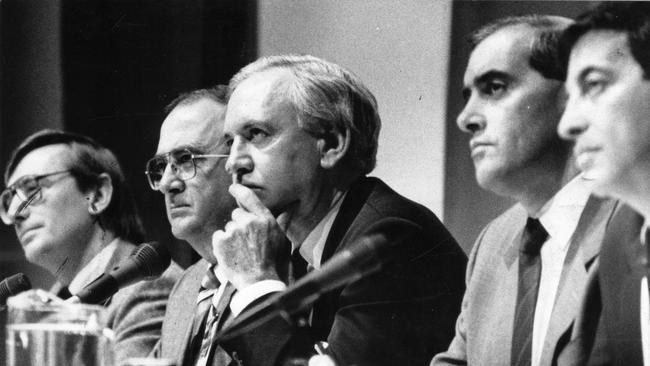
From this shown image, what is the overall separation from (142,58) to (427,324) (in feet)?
4.55

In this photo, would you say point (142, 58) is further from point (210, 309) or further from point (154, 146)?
point (210, 309)

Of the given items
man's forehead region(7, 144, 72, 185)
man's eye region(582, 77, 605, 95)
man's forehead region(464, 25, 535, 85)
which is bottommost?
man's forehead region(7, 144, 72, 185)

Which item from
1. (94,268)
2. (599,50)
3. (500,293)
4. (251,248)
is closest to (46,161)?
(94,268)

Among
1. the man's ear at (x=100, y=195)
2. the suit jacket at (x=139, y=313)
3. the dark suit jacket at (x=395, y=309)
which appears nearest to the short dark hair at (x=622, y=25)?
the dark suit jacket at (x=395, y=309)

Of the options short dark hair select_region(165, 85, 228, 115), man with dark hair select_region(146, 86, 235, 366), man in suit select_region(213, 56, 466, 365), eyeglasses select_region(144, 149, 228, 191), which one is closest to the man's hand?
man in suit select_region(213, 56, 466, 365)

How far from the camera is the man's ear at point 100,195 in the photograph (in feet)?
12.5

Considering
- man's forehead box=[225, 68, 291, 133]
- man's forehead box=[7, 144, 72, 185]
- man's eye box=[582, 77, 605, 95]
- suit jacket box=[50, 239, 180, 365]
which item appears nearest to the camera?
man's eye box=[582, 77, 605, 95]

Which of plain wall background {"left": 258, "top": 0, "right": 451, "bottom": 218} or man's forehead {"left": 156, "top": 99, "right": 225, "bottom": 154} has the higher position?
plain wall background {"left": 258, "top": 0, "right": 451, "bottom": 218}

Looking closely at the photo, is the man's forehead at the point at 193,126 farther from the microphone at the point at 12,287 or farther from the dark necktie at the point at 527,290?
the dark necktie at the point at 527,290

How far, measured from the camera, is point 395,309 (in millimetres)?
2871

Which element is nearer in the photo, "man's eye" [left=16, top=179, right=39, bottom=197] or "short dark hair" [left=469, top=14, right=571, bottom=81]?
"short dark hair" [left=469, top=14, right=571, bottom=81]

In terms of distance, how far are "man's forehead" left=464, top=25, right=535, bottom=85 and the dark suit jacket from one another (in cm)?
41

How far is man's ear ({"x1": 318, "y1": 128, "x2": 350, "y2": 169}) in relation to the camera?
3.12 m

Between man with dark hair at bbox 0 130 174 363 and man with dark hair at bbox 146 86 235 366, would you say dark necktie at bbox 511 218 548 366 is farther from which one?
man with dark hair at bbox 0 130 174 363
